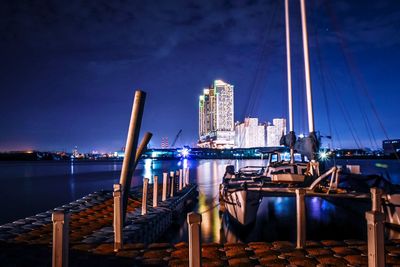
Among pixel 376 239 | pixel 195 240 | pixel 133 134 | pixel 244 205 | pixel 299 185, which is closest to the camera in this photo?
pixel 195 240

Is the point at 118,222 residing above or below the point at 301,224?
above

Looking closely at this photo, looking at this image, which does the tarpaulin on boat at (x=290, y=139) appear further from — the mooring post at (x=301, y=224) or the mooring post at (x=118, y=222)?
the mooring post at (x=118, y=222)

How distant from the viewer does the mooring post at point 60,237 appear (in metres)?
5.80

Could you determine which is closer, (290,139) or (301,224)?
(301,224)

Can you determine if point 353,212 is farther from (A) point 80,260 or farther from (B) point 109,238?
(A) point 80,260

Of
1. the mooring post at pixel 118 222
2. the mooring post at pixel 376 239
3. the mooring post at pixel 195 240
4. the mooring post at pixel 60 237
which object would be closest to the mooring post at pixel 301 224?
the mooring post at pixel 376 239

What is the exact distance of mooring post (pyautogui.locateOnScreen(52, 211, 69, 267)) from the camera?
19.0ft

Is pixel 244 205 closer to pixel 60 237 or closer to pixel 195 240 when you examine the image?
pixel 195 240

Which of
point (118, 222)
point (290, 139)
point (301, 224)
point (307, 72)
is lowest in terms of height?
point (301, 224)

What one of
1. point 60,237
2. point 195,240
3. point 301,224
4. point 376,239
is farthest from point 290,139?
point 60,237

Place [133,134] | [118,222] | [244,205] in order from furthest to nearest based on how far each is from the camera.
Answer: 1. [244,205]
2. [133,134]
3. [118,222]

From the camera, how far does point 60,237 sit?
5.82 m

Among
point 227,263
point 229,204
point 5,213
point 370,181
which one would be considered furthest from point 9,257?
point 5,213

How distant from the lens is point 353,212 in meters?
18.1
